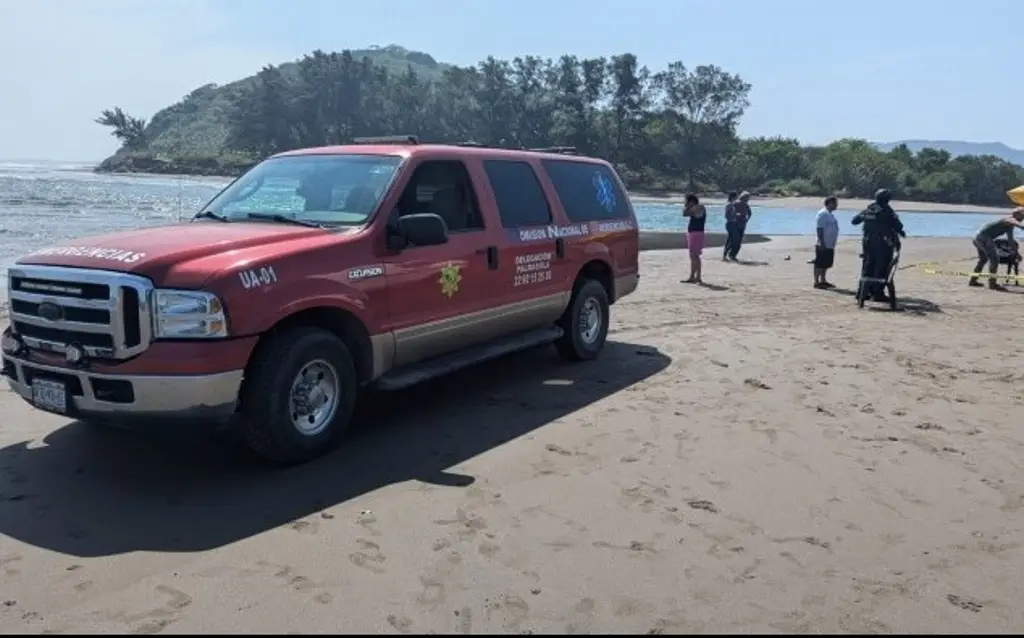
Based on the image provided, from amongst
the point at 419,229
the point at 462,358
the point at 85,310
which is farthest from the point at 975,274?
the point at 85,310

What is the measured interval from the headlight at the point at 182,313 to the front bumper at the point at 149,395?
0.23 m

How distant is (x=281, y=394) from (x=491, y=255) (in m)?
2.36

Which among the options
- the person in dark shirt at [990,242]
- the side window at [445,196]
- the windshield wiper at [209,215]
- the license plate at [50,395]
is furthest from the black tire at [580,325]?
the person in dark shirt at [990,242]

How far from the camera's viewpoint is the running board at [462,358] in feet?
19.9

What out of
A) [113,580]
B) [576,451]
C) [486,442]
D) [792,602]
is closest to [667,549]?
[792,602]

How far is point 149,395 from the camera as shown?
15.6ft

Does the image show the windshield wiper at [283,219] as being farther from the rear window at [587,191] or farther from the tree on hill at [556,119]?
the tree on hill at [556,119]

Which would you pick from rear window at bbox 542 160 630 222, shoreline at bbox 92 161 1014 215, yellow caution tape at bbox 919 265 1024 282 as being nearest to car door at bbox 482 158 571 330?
rear window at bbox 542 160 630 222

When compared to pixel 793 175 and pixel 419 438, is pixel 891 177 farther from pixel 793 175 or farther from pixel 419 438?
pixel 419 438

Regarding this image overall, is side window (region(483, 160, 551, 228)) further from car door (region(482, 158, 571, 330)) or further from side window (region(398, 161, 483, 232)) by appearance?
side window (region(398, 161, 483, 232))

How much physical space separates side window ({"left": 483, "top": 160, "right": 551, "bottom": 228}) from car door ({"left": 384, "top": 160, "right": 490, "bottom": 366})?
34cm

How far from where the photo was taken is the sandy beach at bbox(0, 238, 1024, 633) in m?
3.71

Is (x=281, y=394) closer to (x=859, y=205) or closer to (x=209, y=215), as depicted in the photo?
(x=209, y=215)

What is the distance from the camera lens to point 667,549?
432 centimetres
